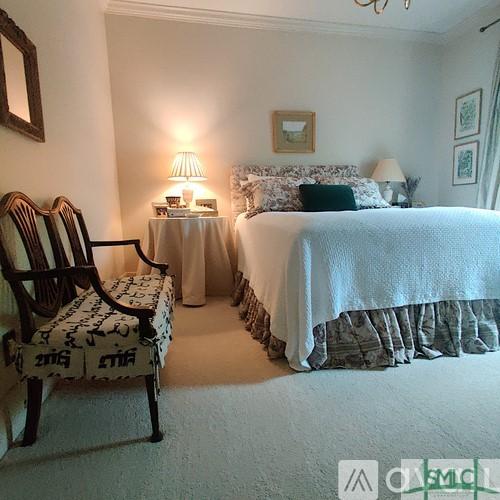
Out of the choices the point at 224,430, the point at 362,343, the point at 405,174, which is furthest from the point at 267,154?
the point at 224,430

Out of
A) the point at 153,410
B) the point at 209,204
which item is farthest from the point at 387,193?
the point at 153,410

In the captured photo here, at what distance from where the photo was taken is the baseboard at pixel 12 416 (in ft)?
3.80

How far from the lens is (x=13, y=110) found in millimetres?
1354

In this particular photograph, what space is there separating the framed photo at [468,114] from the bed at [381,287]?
1890 millimetres

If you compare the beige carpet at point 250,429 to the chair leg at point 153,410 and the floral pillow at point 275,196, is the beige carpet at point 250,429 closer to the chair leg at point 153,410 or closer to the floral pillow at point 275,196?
the chair leg at point 153,410

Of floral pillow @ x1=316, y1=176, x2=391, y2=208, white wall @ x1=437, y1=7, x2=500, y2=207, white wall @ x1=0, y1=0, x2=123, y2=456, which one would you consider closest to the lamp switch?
white wall @ x1=0, y1=0, x2=123, y2=456

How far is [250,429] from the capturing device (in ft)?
4.13

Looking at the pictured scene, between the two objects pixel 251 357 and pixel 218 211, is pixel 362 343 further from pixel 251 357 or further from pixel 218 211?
pixel 218 211

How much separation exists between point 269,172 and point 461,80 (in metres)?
2.23

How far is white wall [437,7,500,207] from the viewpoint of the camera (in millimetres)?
3082

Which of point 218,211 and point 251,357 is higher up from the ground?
point 218,211

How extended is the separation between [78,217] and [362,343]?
5.66 ft

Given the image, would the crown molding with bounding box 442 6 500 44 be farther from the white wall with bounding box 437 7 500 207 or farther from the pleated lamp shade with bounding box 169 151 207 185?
the pleated lamp shade with bounding box 169 151 207 185

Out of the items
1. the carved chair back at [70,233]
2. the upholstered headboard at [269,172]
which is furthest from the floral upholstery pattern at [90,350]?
the upholstered headboard at [269,172]
